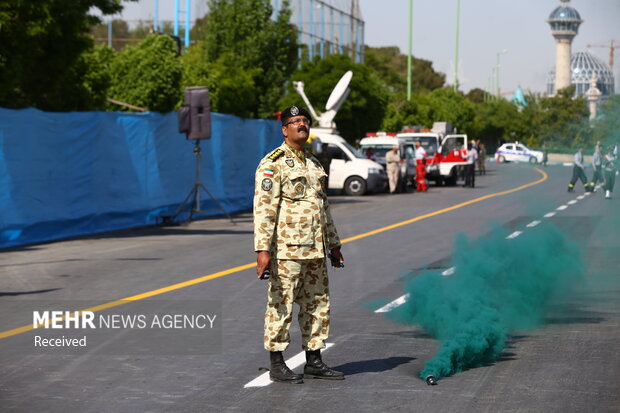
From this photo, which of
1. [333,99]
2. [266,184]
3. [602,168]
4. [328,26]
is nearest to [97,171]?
[602,168]

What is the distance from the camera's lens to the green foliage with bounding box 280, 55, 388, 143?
42.8m

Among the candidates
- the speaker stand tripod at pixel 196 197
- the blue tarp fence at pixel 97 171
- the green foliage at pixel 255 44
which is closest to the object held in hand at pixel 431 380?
the blue tarp fence at pixel 97 171

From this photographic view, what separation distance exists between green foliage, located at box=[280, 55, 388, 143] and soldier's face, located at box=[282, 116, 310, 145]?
34.2 metres

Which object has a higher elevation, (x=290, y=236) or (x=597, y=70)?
(x=597, y=70)

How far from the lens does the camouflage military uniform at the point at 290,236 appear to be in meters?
6.82

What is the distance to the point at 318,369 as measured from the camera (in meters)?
7.13

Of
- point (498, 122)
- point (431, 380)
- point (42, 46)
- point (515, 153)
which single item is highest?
point (42, 46)

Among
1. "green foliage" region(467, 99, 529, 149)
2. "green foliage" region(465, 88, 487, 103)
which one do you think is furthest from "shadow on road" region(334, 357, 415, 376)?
Result: "green foliage" region(465, 88, 487, 103)

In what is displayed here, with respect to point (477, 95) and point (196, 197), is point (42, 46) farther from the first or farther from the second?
point (477, 95)

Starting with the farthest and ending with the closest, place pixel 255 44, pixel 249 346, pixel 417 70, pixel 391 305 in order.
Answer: pixel 417 70
pixel 255 44
pixel 391 305
pixel 249 346

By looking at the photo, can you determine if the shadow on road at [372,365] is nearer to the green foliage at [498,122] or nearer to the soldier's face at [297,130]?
the soldier's face at [297,130]

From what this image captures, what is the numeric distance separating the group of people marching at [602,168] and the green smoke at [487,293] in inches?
69.0

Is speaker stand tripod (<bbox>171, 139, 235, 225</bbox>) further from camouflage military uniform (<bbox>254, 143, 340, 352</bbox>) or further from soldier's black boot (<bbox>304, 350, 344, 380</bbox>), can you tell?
camouflage military uniform (<bbox>254, 143, 340, 352</bbox>)

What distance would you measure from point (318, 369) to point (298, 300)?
1.63 ft
